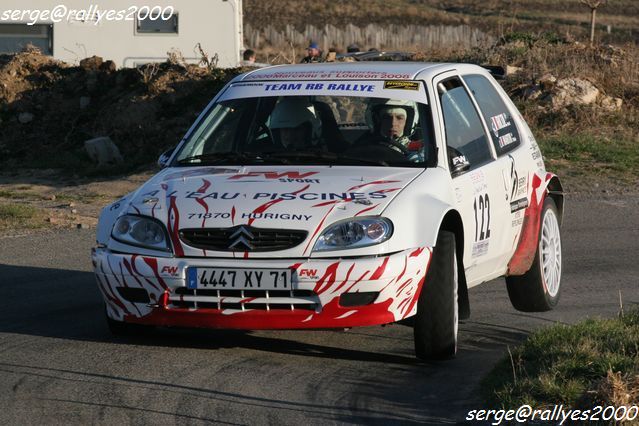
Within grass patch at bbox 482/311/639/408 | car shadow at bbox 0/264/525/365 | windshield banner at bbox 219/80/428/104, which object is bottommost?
car shadow at bbox 0/264/525/365

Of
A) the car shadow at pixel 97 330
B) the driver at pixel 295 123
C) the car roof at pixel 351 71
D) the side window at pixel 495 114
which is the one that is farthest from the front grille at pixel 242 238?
the side window at pixel 495 114

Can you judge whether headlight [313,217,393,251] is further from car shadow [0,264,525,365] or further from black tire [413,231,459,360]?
car shadow [0,264,525,365]

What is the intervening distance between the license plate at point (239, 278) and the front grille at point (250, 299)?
0.04 m

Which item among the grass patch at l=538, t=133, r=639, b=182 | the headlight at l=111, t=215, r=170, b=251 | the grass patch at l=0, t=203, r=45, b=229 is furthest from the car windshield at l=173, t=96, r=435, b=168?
the grass patch at l=538, t=133, r=639, b=182

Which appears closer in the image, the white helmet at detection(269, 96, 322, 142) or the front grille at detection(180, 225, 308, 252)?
the front grille at detection(180, 225, 308, 252)

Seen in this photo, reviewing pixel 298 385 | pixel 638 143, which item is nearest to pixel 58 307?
pixel 298 385

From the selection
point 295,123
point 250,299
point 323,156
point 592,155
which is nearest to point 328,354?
point 250,299

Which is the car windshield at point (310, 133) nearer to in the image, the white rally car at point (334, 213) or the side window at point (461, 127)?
the white rally car at point (334, 213)

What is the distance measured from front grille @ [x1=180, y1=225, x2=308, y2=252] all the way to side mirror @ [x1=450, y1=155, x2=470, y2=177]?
126 cm

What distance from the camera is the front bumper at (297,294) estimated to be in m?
6.17

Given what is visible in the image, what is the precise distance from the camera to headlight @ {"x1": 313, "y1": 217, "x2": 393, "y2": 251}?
→ 623cm

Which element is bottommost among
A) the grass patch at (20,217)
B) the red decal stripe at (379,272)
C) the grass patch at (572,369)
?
the grass patch at (20,217)

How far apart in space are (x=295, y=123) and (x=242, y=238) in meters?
1.49

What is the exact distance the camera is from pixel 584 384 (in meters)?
5.44
